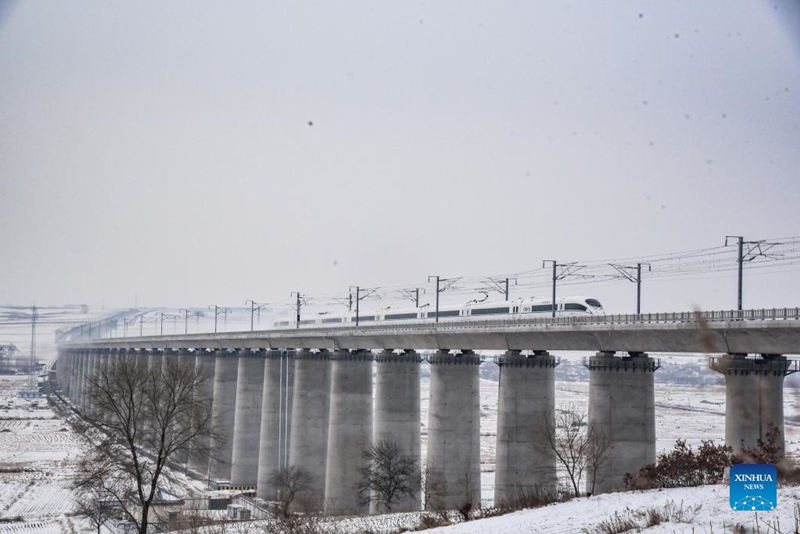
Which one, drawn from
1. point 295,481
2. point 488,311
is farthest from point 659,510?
point 488,311

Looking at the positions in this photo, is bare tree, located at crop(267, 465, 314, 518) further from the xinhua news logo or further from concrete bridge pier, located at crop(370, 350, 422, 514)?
the xinhua news logo

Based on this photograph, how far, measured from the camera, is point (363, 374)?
73812 millimetres

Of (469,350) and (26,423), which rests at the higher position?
(469,350)

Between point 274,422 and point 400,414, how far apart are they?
22.6 meters

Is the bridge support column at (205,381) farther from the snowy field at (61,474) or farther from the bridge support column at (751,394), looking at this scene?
the bridge support column at (751,394)

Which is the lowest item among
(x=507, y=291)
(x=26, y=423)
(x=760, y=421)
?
(x=26, y=423)

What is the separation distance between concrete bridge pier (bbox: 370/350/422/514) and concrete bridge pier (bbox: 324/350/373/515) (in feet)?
11.7

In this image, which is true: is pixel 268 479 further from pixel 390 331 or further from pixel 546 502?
pixel 546 502

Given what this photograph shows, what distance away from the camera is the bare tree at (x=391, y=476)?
211 ft

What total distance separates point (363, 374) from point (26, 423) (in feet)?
311

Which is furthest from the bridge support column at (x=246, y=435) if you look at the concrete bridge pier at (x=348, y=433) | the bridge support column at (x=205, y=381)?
the concrete bridge pier at (x=348, y=433)

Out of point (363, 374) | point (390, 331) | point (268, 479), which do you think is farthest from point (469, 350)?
point (268, 479)

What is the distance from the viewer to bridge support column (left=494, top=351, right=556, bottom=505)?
52438 mm

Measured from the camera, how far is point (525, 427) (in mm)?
53156
